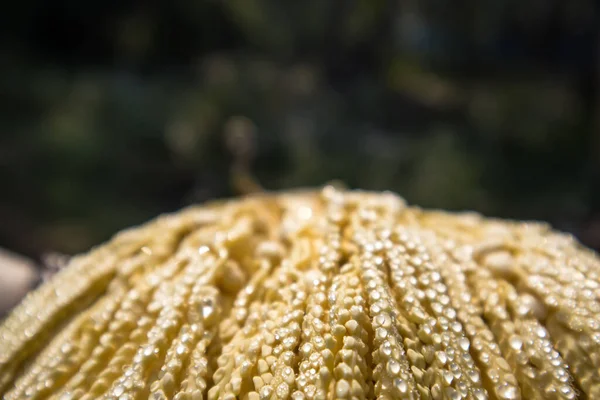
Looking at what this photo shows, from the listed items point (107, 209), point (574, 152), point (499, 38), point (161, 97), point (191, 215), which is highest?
point (499, 38)

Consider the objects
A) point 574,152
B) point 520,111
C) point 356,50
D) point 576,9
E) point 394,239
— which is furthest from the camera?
point 356,50

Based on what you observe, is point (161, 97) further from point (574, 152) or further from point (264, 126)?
point (574, 152)

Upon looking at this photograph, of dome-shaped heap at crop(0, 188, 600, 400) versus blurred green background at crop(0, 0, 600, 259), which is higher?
blurred green background at crop(0, 0, 600, 259)

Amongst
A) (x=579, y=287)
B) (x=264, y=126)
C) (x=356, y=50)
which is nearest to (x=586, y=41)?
(x=356, y=50)

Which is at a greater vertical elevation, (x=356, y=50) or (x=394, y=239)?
(x=356, y=50)

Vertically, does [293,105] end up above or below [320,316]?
above
